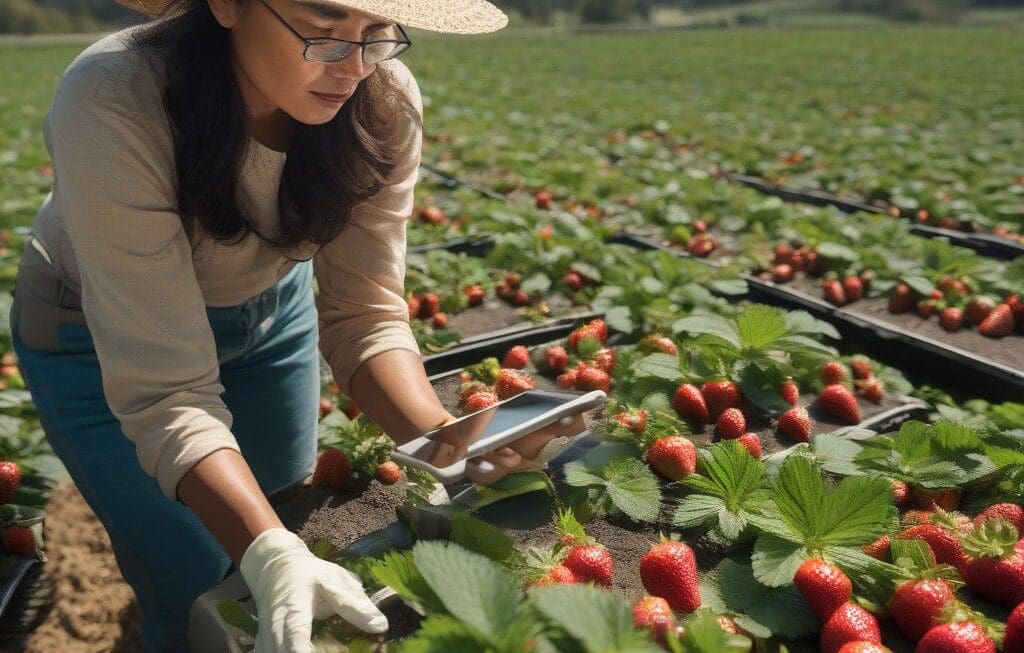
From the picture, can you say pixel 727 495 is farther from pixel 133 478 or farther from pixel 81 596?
pixel 81 596

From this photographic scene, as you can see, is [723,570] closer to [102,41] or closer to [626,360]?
[626,360]

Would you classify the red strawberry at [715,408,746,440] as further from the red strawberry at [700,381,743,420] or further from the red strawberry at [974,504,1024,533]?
the red strawberry at [974,504,1024,533]

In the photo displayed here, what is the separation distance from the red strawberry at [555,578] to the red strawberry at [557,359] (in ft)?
4.35

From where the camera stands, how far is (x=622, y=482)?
1.97 metres

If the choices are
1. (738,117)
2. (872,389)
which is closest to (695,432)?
(872,389)

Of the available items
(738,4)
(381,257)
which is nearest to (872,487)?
(381,257)

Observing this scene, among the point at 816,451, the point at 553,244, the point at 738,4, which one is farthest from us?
the point at 738,4

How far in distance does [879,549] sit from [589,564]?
541 millimetres

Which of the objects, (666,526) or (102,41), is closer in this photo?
(102,41)

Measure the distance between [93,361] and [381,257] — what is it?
70 cm

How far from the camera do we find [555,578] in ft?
5.02

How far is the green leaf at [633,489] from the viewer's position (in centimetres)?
191

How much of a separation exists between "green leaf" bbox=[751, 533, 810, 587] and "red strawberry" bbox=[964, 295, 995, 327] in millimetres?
2148

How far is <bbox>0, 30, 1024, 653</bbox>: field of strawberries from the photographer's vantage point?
1.51m
